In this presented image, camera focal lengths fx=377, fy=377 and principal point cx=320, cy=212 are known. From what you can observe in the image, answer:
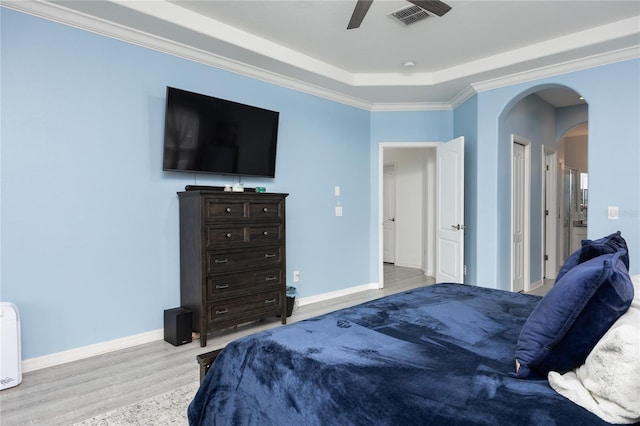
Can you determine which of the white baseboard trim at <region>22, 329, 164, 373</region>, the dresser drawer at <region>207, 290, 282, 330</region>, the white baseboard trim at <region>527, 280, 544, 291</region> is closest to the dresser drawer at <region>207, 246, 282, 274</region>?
the dresser drawer at <region>207, 290, 282, 330</region>

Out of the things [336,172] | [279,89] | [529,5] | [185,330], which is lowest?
[185,330]

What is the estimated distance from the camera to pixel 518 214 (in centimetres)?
517

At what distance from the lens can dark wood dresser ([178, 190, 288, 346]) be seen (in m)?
3.17

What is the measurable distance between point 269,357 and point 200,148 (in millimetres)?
2487

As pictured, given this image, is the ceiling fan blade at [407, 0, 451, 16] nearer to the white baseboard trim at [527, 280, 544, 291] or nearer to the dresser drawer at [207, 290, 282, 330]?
A: the dresser drawer at [207, 290, 282, 330]

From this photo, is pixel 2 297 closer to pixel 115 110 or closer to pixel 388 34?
pixel 115 110

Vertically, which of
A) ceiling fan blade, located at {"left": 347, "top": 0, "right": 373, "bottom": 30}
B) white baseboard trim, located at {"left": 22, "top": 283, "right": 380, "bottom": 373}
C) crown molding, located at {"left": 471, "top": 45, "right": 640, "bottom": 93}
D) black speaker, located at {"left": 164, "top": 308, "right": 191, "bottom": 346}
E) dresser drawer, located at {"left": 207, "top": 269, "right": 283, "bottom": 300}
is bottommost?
white baseboard trim, located at {"left": 22, "top": 283, "right": 380, "bottom": 373}

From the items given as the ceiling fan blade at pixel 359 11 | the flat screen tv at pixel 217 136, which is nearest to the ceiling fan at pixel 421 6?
the ceiling fan blade at pixel 359 11

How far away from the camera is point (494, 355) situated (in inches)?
53.8

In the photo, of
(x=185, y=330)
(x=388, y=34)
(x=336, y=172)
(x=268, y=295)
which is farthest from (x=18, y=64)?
(x=336, y=172)

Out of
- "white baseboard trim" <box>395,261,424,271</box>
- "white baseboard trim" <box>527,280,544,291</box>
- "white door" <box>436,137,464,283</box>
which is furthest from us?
"white baseboard trim" <box>395,261,424,271</box>

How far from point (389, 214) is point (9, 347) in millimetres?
6671

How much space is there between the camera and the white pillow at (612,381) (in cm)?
94

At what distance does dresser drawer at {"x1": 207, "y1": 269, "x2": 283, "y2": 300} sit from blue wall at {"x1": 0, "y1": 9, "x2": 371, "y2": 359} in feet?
1.51
